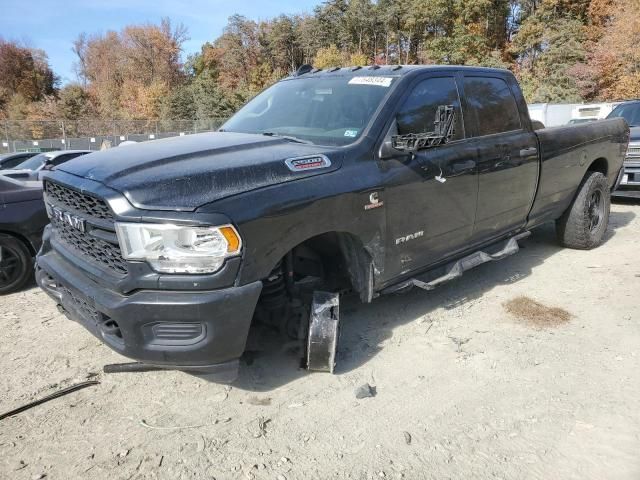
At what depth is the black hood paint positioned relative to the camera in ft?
16.0

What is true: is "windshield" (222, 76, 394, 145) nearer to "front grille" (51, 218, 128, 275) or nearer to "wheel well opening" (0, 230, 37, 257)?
"front grille" (51, 218, 128, 275)

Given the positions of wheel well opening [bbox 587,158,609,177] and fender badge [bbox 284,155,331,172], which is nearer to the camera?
fender badge [bbox 284,155,331,172]

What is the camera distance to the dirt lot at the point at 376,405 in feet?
8.09

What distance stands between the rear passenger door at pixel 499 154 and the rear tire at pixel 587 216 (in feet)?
3.86

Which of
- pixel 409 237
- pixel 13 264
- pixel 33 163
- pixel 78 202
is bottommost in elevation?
pixel 33 163

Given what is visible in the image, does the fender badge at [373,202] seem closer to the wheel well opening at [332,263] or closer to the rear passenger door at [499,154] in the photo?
the wheel well opening at [332,263]

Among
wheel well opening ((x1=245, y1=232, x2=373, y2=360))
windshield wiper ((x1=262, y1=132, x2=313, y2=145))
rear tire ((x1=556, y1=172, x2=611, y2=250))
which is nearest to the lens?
wheel well opening ((x1=245, y1=232, x2=373, y2=360))

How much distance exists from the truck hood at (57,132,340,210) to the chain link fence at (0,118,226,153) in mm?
20791

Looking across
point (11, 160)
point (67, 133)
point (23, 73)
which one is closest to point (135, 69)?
point (23, 73)

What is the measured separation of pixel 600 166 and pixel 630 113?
4.75 meters

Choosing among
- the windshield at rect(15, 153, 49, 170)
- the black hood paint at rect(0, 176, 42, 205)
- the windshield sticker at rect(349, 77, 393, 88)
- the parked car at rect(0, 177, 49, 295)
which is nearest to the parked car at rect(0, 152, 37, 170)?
the windshield at rect(15, 153, 49, 170)

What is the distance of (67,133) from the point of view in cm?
3020

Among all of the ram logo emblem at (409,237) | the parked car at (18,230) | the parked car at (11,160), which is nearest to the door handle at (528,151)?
the ram logo emblem at (409,237)

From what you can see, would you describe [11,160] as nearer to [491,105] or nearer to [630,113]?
[491,105]
